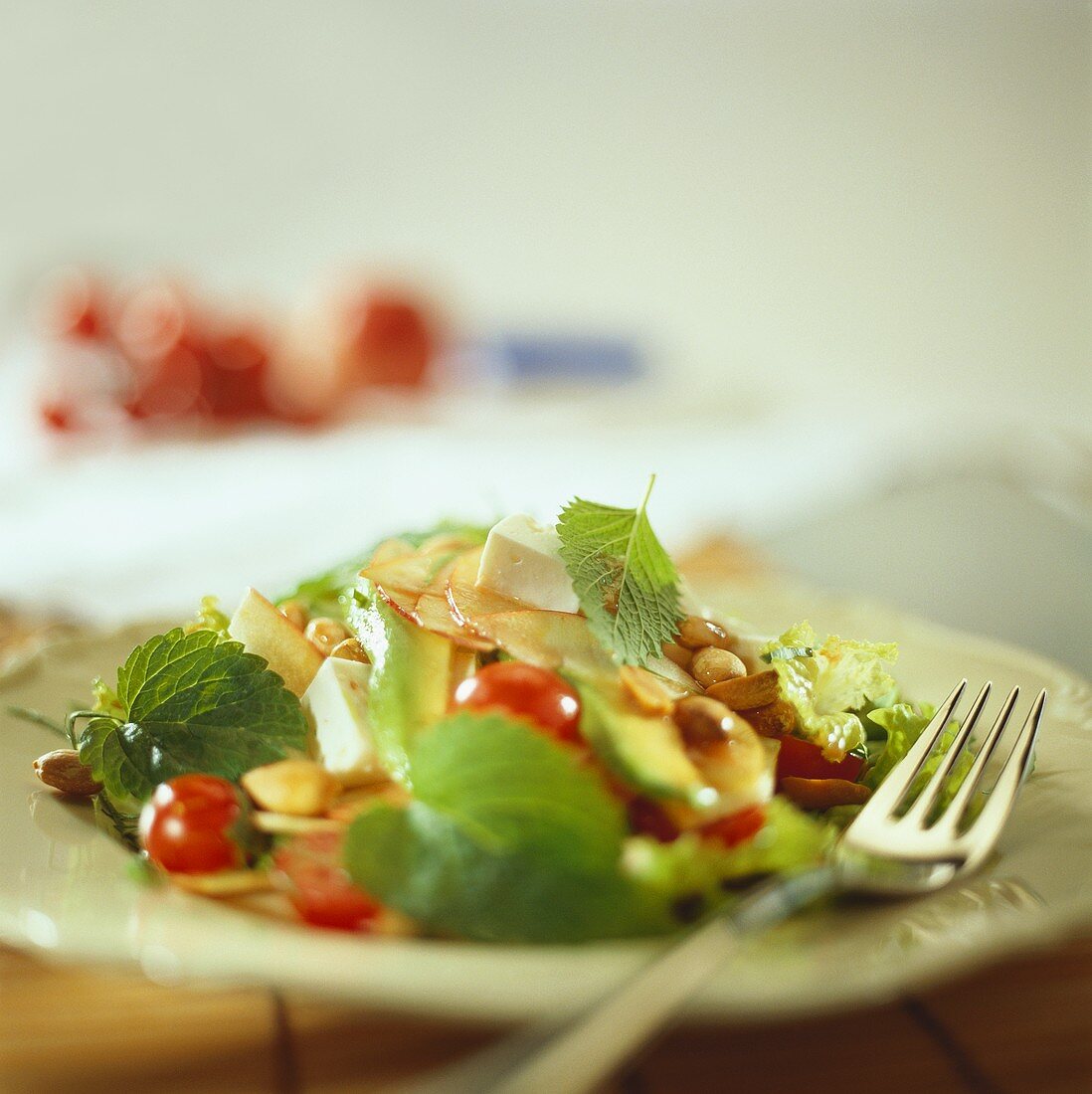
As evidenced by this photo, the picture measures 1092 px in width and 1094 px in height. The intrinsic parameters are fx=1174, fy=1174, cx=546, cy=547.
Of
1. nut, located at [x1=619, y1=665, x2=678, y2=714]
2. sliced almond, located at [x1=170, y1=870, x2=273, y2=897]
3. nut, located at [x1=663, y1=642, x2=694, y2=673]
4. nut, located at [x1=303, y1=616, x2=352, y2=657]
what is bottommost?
Result: sliced almond, located at [x1=170, y1=870, x2=273, y2=897]

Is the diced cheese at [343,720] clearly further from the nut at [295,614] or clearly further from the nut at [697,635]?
the nut at [697,635]

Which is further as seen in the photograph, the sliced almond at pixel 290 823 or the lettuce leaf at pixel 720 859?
the sliced almond at pixel 290 823

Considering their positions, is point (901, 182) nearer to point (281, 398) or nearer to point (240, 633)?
point (281, 398)

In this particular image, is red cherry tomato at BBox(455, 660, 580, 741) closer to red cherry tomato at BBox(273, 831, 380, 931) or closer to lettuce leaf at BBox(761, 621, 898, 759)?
red cherry tomato at BBox(273, 831, 380, 931)

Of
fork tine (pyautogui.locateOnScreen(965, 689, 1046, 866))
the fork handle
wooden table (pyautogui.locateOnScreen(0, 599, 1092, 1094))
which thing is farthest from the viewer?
fork tine (pyautogui.locateOnScreen(965, 689, 1046, 866))

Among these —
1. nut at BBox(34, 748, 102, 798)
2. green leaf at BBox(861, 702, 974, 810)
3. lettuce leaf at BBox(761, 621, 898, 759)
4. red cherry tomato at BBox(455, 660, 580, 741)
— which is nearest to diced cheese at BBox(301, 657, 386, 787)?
red cherry tomato at BBox(455, 660, 580, 741)

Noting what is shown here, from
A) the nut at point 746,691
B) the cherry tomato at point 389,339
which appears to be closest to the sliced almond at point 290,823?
the nut at point 746,691
